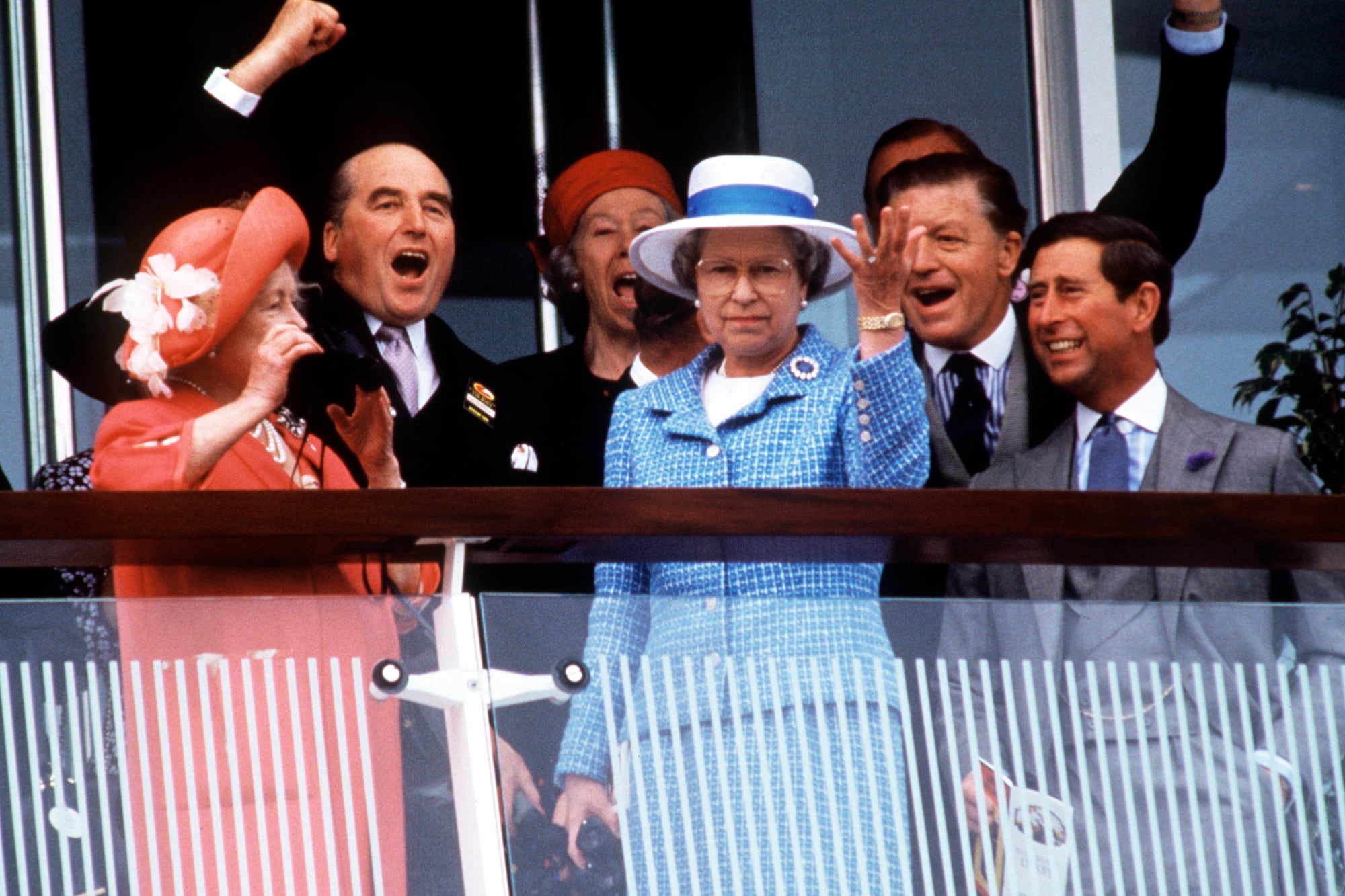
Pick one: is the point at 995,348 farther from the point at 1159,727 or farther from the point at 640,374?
the point at 1159,727

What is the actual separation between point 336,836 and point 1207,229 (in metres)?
3.07

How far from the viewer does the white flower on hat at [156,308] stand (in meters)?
2.54

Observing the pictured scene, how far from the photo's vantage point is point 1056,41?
449 centimetres

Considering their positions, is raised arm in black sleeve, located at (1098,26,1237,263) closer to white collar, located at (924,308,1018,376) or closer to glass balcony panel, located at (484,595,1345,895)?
white collar, located at (924,308,1018,376)

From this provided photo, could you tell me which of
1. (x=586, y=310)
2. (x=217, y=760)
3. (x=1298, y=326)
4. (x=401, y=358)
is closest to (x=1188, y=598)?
(x=217, y=760)

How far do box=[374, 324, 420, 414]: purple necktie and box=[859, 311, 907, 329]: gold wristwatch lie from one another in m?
1.43

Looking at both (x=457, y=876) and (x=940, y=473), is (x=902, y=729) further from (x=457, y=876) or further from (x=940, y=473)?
(x=940, y=473)

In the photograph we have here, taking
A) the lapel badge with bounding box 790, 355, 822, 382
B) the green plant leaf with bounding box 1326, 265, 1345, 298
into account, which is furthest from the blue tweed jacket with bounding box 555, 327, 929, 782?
the green plant leaf with bounding box 1326, 265, 1345, 298

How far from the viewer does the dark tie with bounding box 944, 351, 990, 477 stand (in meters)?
3.22

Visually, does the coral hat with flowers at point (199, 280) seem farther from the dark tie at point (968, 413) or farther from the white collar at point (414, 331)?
the dark tie at point (968, 413)

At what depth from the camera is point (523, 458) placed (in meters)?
3.21

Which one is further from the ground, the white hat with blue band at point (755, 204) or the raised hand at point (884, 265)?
the white hat with blue band at point (755, 204)

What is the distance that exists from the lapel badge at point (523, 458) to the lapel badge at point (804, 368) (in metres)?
0.77

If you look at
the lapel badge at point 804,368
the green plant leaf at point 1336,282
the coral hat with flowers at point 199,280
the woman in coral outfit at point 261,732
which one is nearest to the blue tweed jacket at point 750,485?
the lapel badge at point 804,368
